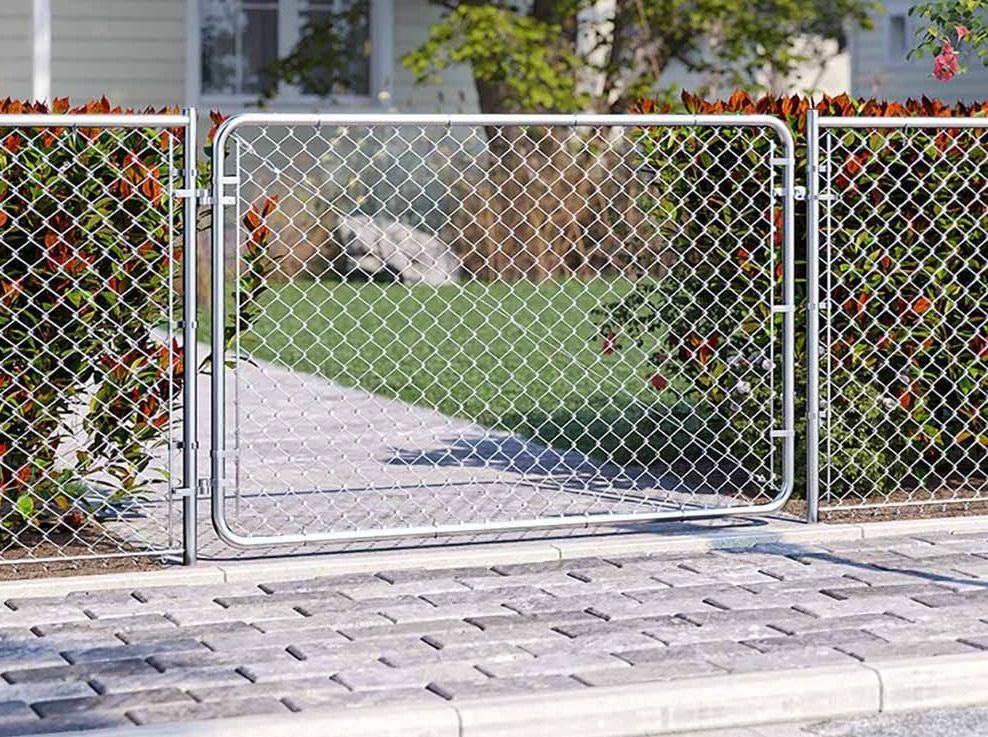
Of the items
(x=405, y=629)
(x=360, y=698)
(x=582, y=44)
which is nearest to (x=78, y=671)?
(x=360, y=698)

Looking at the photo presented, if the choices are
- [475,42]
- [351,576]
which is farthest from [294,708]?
[475,42]

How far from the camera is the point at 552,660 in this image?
5.48 meters

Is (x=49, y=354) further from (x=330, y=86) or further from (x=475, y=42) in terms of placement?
(x=330, y=86)

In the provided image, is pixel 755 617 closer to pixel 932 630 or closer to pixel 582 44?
pixel 932 630

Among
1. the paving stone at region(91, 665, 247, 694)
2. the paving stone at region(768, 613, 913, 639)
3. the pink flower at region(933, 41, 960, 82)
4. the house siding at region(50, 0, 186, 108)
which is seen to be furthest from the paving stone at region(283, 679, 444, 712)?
the house siding at region(50, 0, 186, 108)

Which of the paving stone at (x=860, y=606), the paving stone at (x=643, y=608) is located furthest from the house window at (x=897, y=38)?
the paving stone at (x=643, y=608)

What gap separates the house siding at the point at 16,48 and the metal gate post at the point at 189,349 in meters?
12.0

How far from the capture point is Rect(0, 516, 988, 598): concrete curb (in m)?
6.50

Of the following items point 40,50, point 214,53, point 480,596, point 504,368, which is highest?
point 214,53

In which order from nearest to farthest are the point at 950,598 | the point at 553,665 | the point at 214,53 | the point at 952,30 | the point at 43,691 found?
the point at 43,691 < the point at 553,665 < the point at 950,598 < the point at 952,30 < the point at 214,53

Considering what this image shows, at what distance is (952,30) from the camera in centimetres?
889

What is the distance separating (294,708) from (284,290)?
1447cm

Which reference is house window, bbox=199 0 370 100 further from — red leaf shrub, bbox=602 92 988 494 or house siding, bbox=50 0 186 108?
red leaf shrub, bbox=602 92 988 494

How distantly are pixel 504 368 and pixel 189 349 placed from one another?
17.7 feet
